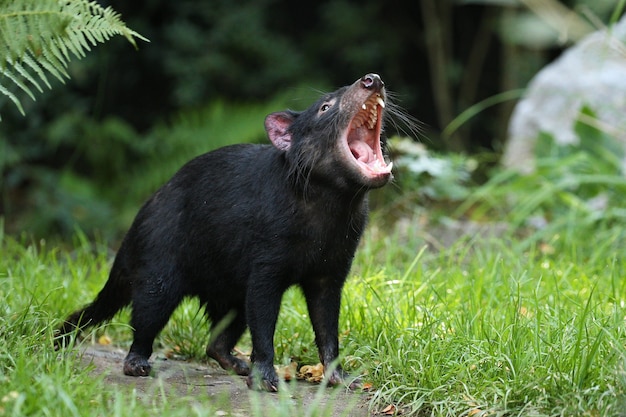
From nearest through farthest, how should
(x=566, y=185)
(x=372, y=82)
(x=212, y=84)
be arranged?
(x=372, y=82) < (x=566, y=185) < (x=212, y=84)

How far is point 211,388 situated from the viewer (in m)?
3.46

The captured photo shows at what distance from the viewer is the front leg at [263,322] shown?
3506 mm

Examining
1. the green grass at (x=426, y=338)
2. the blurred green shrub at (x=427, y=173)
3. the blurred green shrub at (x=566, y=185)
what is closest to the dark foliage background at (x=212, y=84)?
the blurred green shrub at (x=427, y=173)

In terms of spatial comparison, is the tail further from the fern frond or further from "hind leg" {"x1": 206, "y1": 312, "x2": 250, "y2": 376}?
the fern frond

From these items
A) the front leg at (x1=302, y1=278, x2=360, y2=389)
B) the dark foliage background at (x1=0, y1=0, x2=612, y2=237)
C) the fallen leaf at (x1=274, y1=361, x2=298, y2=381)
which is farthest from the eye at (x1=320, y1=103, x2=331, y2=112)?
the dark foliage background at (x1=0, y1=0, x2=612, y2=237)

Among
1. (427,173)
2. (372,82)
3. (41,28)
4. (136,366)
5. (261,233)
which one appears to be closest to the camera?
(41,28)

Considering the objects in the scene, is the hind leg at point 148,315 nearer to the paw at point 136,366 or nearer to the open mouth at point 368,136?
the paw at point 136,366

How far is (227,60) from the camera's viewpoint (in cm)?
918

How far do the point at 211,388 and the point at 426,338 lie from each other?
86 centimetres

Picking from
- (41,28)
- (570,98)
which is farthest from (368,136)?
(570,98)

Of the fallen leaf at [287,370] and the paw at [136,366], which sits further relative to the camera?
the fallen leaf at [287,370]

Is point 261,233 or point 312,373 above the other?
point 261,233

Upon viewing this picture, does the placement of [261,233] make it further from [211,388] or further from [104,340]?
[104,340]

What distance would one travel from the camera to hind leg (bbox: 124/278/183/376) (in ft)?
12.2
